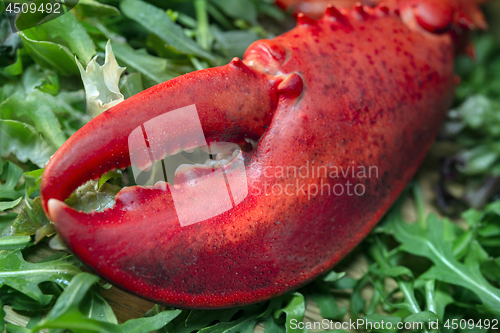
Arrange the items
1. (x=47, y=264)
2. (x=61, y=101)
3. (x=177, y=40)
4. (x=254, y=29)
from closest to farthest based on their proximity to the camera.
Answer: (x=47, y=264), (x=61, y=101), (x=177, y=40), (x=254, y=29)

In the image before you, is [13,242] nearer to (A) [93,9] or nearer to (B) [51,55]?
(B) [51,55]

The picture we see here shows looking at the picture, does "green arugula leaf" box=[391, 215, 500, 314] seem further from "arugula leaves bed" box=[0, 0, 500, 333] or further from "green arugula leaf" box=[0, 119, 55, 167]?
"green arugula leaf" box=[0, 119, 55, 167]

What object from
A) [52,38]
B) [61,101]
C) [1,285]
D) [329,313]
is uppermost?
[52,38]

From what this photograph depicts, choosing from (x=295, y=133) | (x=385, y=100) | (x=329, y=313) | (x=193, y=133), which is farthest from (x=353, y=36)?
(x=329, y=313)

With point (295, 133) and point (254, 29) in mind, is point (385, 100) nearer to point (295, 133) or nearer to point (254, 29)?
point (295, 133)
